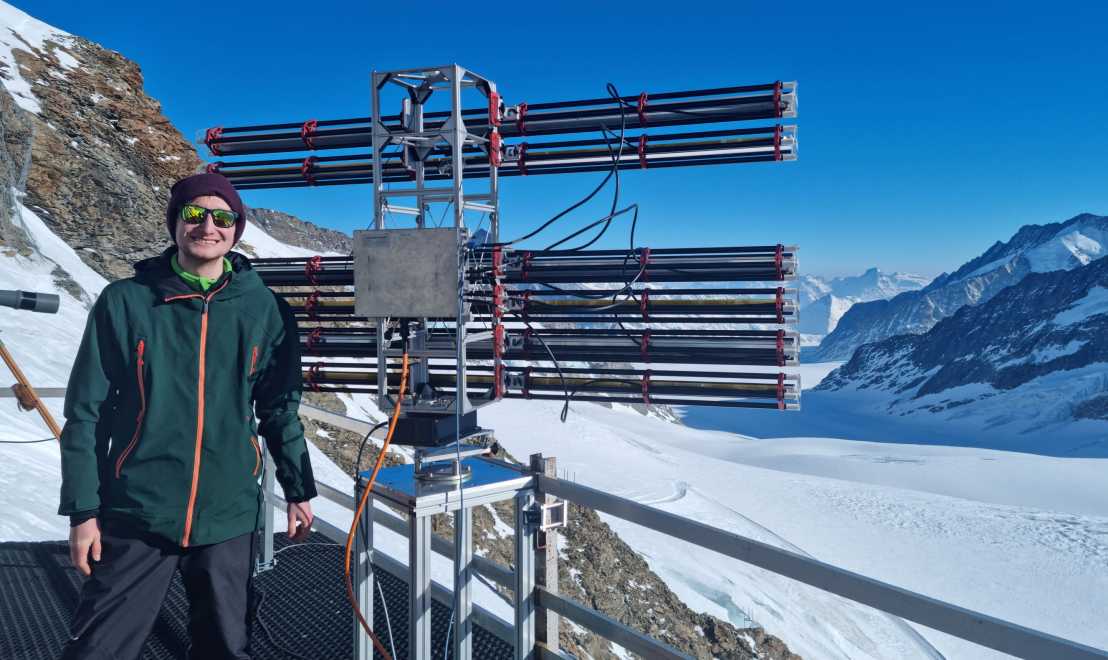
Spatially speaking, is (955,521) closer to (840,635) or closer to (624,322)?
(840,635)

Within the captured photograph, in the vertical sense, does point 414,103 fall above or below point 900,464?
above

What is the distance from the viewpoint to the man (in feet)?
9.59

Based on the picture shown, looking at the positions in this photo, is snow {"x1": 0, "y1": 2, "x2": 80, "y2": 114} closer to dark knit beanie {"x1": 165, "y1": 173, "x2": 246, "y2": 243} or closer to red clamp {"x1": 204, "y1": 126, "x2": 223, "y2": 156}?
red clamp {"x1": 204, "y1": 126, "x2": 223, "y2": 156}

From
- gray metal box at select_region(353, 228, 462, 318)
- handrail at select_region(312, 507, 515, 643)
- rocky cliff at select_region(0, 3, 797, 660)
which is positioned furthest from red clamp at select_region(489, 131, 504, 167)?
rocky cliff at select_region(0, 3, 797, 660)

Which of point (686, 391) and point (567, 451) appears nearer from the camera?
point (686, 391)

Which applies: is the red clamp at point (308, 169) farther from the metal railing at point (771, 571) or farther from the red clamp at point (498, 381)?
the red clamp at point (498, 381)

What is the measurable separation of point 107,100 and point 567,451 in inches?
2355

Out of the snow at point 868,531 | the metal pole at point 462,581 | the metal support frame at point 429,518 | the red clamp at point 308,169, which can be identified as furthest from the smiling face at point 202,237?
the snow at point 868,531

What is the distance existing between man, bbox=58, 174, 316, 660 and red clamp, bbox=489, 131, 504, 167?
2.09m

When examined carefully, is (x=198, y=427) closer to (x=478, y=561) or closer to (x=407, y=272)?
(x=407, y=272)

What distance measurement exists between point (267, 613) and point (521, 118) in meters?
4.31

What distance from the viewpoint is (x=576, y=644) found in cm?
1731

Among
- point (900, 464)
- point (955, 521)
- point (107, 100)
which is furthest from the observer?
point (900, 464)

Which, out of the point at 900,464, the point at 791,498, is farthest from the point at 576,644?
the point at 900,464
